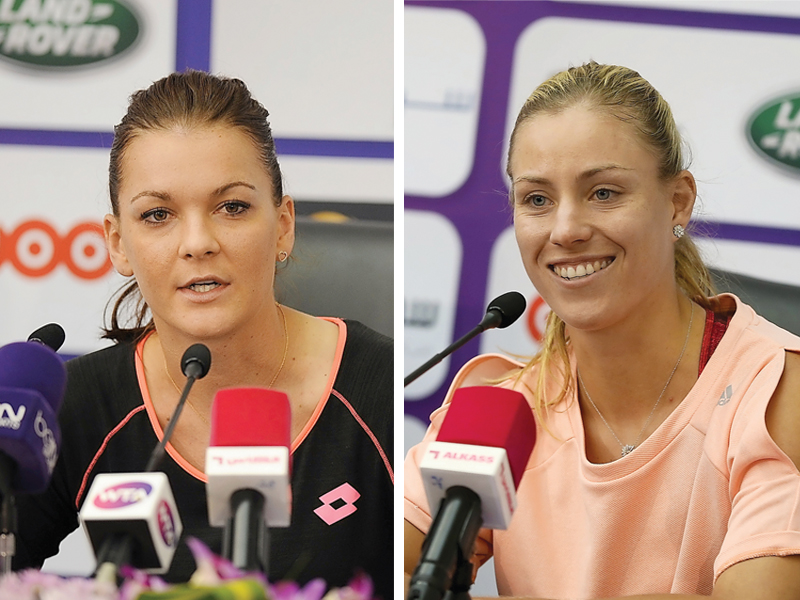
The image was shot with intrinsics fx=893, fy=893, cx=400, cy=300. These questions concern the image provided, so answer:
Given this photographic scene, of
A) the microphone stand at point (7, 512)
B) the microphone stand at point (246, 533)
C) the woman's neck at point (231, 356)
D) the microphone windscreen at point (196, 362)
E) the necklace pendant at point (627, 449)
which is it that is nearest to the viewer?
the microphone stand at point (246, 533)

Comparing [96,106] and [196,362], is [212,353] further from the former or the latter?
[96,106]

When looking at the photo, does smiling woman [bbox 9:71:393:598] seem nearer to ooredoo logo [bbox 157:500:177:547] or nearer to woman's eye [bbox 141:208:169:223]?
woman's eye [bbox 141:208:169:223]

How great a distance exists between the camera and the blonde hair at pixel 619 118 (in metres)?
1.50

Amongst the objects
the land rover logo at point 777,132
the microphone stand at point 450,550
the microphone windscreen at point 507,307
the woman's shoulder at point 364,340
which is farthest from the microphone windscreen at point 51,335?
the land rover logo at point 777,132

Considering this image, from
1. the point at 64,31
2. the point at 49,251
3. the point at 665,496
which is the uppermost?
the point at 64,31

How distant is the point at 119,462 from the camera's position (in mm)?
1584

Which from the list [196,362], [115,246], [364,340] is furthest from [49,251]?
[364,340]

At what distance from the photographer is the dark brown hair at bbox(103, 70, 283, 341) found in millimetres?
1574

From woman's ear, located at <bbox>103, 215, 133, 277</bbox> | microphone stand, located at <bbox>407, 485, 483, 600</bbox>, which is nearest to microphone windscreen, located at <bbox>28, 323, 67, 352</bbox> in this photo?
woman's ear, located at <bbox>103, 215, 133, 277</bbox>

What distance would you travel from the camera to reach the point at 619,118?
1489mm

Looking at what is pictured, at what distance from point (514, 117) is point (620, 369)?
514 mm

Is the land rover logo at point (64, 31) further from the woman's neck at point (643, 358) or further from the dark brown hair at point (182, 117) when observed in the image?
the woman's neck at point (643, 358)

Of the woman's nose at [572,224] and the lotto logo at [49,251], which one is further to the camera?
the lotto logo at [49,251]

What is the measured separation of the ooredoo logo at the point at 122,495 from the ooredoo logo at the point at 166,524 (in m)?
0.02
